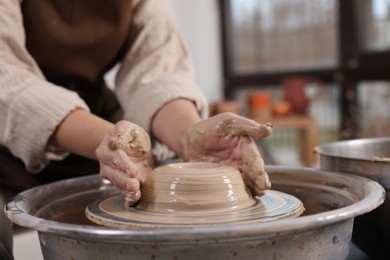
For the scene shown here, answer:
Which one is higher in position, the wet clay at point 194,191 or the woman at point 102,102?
the woman at point 102,102

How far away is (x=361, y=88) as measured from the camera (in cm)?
352

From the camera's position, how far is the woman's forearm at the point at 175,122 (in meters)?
1.05

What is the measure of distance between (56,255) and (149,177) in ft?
0.63

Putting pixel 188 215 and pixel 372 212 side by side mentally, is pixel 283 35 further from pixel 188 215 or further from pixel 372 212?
pixel 188 215

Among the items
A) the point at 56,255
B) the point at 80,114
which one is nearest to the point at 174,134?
the point at 80,114

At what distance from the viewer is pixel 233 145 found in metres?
0.83

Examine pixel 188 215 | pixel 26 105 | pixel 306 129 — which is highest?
pixel 26 105

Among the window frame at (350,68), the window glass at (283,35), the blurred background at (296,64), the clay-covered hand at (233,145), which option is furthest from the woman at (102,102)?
the window glass at (283,35)

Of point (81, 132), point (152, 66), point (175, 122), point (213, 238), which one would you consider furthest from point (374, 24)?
point (213, 238)

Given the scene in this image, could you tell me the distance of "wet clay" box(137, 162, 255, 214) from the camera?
2.32 feet

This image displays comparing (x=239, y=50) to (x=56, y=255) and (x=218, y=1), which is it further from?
(x=56, y=255)

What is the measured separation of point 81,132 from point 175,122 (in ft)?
0.67

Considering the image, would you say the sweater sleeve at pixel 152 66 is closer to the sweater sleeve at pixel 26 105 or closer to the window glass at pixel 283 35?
the sweater sleeve at pixel 26 105

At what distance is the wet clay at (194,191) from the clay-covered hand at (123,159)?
3cm
